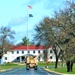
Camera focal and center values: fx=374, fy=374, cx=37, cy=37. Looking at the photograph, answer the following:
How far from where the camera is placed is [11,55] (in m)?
182

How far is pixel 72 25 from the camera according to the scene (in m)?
56.8

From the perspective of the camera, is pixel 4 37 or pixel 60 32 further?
pixel 4 37

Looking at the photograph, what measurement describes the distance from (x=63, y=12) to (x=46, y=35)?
24405 mm

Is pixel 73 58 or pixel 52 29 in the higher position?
pixel 52 29

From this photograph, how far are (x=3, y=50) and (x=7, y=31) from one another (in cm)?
813

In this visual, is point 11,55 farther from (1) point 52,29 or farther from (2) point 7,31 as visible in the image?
(1) point 52,29

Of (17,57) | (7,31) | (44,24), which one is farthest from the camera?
(17,57)

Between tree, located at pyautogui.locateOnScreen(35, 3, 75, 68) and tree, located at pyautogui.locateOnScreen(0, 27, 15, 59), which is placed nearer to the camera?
tree, located at pyautogui.locateOnScreen(35, 3, 75, 68)

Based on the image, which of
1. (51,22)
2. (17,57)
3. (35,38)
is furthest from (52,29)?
(17,57)

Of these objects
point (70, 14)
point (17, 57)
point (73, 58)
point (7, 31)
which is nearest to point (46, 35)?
point (73, 58)

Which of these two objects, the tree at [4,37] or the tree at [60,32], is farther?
the tree at [4,37]

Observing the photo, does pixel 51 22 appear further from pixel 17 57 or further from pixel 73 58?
pixel 17 57

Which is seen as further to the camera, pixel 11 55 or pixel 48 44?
pixel 11 55

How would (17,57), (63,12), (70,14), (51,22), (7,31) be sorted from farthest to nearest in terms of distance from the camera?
(17,57) < (7,31) < (51,22) < (63,12) < (70,14)
